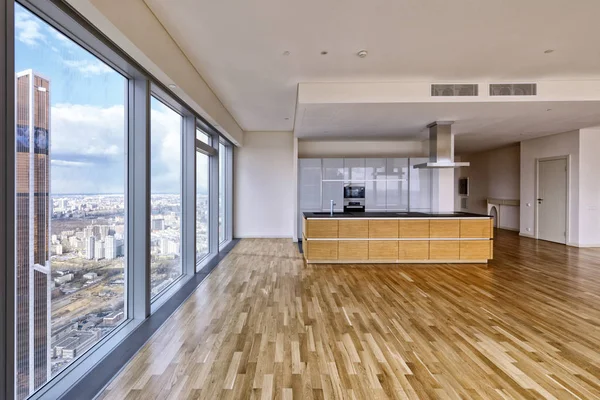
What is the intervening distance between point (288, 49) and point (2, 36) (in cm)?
270

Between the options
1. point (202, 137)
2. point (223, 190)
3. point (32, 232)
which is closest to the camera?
point (32, 232)

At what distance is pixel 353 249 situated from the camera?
18.1 feet

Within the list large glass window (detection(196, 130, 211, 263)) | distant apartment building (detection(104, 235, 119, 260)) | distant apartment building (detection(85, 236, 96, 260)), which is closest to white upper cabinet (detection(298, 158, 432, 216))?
large glass window (detection(196, 130, 211, 263))

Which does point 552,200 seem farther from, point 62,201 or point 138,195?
point 62,201

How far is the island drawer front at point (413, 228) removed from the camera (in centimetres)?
552

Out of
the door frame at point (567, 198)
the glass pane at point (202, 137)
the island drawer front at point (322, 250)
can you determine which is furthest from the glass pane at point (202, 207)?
the door frame at point (567, 198)

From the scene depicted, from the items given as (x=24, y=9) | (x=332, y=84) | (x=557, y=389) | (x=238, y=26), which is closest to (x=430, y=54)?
(x=332, y=84)

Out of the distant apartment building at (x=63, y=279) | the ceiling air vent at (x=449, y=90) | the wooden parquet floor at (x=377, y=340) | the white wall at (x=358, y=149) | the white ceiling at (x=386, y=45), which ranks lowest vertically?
the wooden parquet floor at (x=377, y=340)

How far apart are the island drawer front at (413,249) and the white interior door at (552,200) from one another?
484 centimetres

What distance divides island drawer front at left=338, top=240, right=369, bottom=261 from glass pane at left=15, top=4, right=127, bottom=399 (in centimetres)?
365

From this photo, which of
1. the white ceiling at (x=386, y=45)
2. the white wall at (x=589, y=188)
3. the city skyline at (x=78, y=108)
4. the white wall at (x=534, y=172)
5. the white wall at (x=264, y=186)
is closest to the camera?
the city skyline at (x=78, y=108)

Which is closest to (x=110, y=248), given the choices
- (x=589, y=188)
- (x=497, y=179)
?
(x=589, y=188)

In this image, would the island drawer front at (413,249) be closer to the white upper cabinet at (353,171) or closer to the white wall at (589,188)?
the white upper cabinet at (353,171)

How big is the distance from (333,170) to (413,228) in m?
3.14
